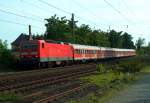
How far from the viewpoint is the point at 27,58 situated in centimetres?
4116

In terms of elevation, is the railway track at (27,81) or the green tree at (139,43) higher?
the green tree at (139,43)

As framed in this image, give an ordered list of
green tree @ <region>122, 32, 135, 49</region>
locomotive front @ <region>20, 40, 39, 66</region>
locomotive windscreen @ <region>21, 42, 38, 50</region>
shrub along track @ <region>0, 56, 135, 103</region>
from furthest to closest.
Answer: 1. green tree @ <region>122, 32, 135, 49</region>
2. locomotive windscreen @ <region>21, 42, 38, 50</region>
3. locomotive front @ <region>20, 40, 39, 66</region>
4. shrub along track @ <region>0, 56, 135, 103</region>

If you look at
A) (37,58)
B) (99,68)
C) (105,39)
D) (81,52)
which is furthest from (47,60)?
(105,39)

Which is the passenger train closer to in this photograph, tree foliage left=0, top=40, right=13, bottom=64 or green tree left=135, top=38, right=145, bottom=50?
tree foliage left=0, top=40, right=13, bottom=64

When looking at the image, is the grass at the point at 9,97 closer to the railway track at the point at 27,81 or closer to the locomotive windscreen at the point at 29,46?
the railway track at the point at 27,81

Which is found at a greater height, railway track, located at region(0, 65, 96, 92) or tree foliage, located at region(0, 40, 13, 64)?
tree foliage, located at region(0, 40, 13, 64)

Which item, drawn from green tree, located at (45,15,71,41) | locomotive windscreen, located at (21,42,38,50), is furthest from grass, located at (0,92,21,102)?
green tree, located at (45,15,71,41)

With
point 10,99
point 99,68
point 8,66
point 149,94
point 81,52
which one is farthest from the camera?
point 81,52

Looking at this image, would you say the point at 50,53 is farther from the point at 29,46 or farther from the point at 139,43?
the point at 139,43

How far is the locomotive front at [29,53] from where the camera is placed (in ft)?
134

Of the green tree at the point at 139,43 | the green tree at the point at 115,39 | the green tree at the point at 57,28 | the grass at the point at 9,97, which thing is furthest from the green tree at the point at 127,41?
the grass at the point at 9,97

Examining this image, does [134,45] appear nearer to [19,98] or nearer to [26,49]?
[26,49]

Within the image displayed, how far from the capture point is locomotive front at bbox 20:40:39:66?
4078 centimetres

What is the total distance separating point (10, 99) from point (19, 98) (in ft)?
1.17
